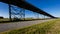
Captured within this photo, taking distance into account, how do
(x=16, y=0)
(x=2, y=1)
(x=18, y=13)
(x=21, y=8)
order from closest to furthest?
(x=2, y=1)
(x=16, y=0)
(x=18, y=13)
(x=21, y=8)

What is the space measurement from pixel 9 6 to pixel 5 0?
2827mm

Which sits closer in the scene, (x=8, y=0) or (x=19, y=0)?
(x=8, y=0)

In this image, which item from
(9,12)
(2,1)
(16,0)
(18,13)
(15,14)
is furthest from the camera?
(18,13)

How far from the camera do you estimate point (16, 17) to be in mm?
43188

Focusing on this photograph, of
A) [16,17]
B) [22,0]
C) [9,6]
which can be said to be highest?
[22,0]

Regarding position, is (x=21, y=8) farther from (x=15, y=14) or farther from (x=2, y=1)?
(x=2, y=1)

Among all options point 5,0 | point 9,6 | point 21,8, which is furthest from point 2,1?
point 21,8

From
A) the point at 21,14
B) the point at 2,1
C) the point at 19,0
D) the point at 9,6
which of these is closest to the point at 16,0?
the point at 19,0

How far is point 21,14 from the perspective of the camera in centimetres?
4809

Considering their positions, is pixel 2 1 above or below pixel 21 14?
above

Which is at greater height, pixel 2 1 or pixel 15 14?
pixel 2 1

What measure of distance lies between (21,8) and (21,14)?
291 centimetres

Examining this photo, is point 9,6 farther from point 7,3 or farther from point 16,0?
point 16,0

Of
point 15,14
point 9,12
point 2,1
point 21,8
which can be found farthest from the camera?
point 21,8
